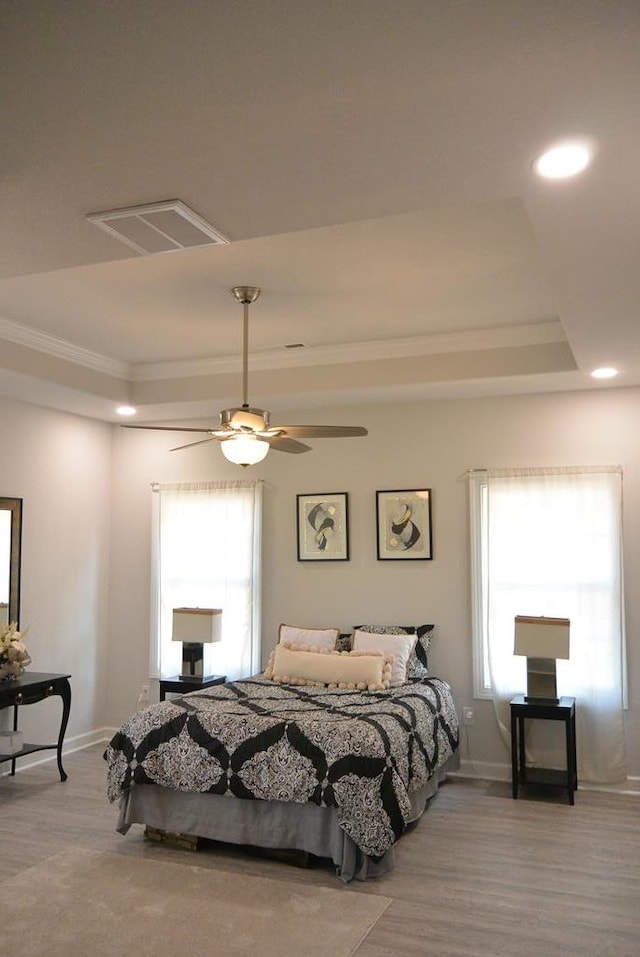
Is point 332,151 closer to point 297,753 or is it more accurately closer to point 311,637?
point 297,753

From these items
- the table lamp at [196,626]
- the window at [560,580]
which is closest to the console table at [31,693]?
the table lamp at [196,626]

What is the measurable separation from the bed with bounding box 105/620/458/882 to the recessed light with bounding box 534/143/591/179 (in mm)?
2728

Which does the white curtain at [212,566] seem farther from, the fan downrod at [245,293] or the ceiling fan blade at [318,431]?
the fan downrod at [245,293]

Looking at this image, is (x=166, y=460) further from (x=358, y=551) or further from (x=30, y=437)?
(x=358, y=551)

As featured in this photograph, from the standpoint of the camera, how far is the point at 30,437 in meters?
6.05

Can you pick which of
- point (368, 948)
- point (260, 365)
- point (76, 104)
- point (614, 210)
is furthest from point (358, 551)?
point (76, 104)

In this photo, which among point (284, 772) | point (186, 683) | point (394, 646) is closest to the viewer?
point (284, 772)

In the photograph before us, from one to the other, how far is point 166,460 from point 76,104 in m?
4.95

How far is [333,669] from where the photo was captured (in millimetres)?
5242

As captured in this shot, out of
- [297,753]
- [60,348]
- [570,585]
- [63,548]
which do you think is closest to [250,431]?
[297,753]

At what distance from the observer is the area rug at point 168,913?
321 cm

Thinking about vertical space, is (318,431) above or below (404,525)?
above

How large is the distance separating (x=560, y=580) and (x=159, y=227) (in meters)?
3.88

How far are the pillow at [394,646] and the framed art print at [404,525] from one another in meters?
0.63
